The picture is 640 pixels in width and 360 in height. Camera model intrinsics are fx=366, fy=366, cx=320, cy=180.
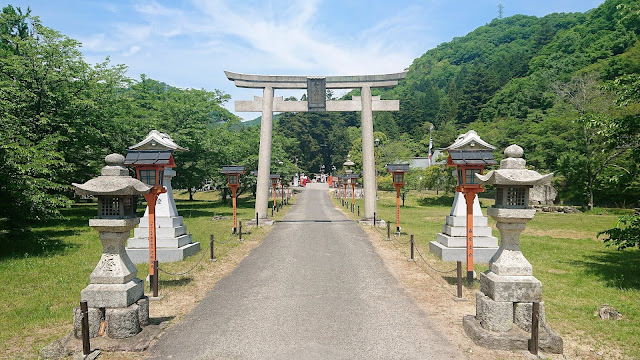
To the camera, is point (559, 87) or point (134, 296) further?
point (559, 87)

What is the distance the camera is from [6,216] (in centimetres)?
1233

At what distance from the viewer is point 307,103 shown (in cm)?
1973

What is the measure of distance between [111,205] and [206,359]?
2940 millimetres

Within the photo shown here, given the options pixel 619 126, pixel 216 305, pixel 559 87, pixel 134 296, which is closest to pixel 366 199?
pixel 619 126

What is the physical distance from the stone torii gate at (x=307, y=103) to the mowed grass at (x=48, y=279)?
4170 mm

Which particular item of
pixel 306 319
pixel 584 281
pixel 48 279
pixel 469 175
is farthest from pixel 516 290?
pixel 48 279

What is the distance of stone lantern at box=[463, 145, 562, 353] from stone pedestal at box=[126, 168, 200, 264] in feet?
28.5

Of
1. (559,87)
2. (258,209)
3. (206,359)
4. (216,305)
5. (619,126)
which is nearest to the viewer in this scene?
(206,359)

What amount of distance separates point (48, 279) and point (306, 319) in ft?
23.8

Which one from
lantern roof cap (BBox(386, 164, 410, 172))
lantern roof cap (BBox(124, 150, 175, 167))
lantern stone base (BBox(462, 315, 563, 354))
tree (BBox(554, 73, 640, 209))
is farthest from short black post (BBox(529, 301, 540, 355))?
tree (BBox(554, 73, 640, 209))

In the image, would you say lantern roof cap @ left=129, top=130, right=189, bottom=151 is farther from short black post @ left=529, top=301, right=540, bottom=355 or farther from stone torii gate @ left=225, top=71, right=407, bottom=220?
short black post @ left=529, top=301, right=540, bottom=355

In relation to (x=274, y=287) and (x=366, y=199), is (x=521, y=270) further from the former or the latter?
(x=366, y=199)

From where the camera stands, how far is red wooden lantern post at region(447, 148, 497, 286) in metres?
8.83

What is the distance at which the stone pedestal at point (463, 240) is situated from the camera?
11.3 metres
